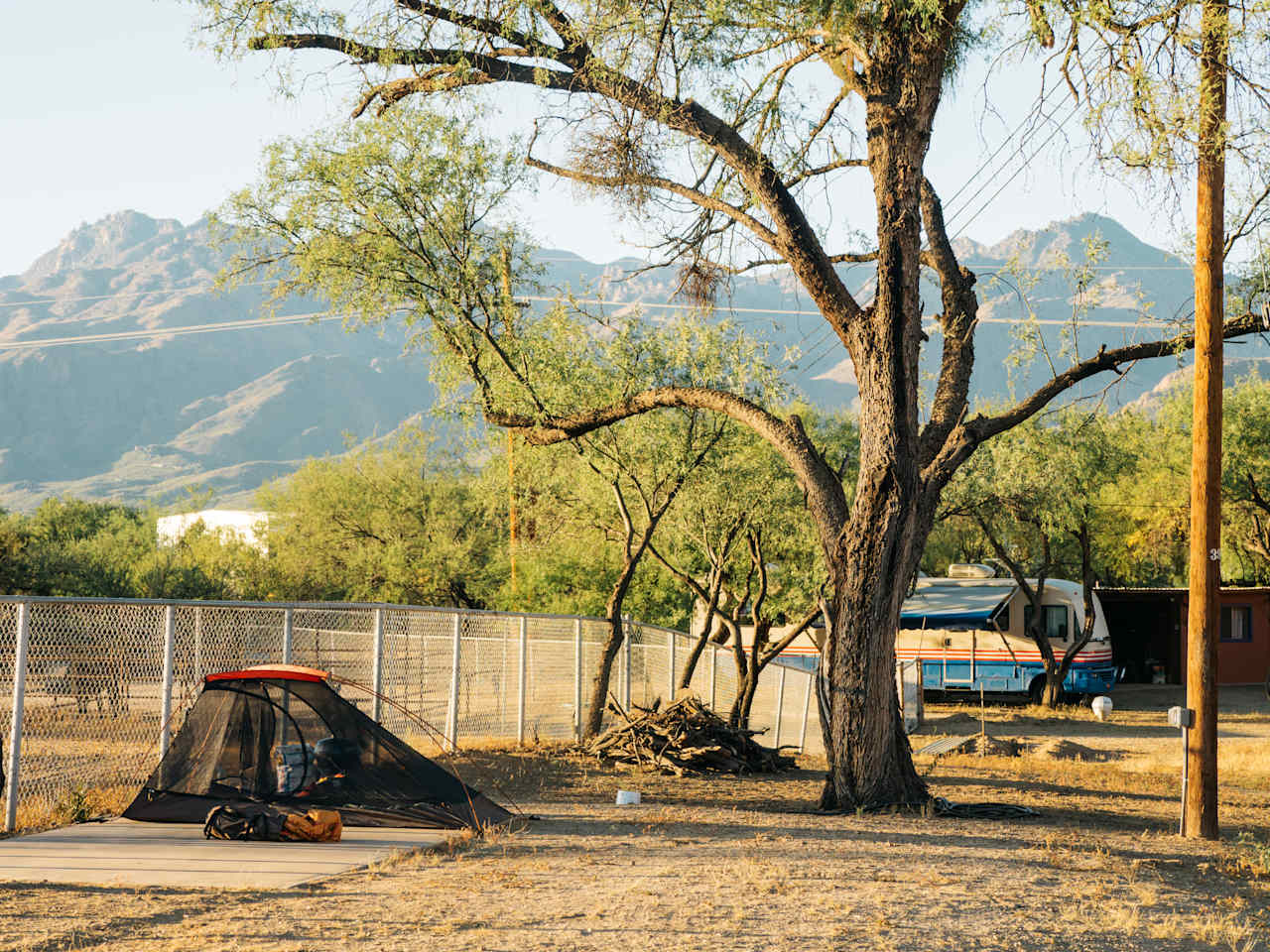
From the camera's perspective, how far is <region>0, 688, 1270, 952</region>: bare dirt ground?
669cm

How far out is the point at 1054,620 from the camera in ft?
113

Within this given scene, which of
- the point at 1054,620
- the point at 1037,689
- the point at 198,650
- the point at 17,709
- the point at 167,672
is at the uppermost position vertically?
the point at 198,650

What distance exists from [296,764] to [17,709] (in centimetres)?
215

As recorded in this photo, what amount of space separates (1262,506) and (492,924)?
35175 mm

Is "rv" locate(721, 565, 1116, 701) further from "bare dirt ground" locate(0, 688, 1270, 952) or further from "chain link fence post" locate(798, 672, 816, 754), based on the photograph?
"bare dirt ground" locate(0, 688, 1270, 952)

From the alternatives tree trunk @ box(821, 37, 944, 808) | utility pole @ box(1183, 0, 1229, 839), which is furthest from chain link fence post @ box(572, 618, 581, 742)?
utility pole @ box(1183, 0, 1229, 839)

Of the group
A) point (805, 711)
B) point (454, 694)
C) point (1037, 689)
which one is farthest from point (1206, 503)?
point (1037, 689)

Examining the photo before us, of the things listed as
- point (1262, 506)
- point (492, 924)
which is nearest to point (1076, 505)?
point (1262, 506)

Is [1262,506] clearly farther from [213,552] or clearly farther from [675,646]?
[213,552]

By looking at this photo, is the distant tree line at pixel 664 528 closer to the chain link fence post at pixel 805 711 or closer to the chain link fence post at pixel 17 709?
the chain link fence post at pixel 805 711

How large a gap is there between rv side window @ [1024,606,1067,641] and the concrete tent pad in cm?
2699

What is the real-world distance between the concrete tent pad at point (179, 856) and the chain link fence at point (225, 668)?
717mm

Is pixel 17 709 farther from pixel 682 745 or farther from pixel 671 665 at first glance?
pixel 671 665

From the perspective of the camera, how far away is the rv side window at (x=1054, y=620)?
34312mm
